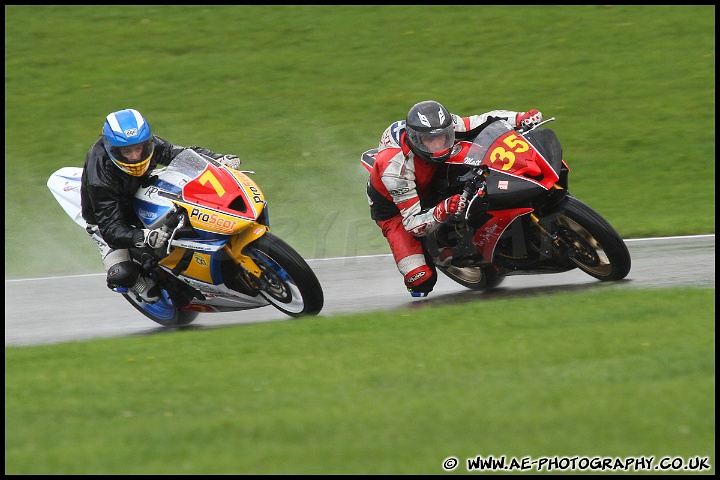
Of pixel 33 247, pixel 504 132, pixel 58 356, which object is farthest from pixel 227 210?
pixel 33 247

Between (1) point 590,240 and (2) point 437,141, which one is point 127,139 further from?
(1) point 590,240

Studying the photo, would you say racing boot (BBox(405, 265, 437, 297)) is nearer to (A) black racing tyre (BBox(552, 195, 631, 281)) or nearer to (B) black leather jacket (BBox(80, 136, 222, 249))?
(A) black racing tyre (BBox(552, 195, 631, 281))

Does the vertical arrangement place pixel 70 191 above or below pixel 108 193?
below

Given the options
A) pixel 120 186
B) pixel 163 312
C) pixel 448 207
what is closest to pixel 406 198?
pixel 448 207

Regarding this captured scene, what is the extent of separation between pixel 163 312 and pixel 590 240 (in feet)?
11.8

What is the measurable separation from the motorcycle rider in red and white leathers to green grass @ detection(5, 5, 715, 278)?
303cm

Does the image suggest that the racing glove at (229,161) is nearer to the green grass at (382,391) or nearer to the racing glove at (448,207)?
the green grass at (382,391)

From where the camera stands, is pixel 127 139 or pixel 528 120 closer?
pixel 127 139

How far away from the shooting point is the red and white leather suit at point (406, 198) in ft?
25.5

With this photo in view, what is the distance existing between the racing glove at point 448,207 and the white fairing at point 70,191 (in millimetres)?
2883

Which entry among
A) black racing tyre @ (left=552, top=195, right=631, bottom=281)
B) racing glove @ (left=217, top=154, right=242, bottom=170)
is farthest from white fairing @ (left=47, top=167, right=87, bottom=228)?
black racing tyre @ (left=552, top=195, right=631, bottom=281)

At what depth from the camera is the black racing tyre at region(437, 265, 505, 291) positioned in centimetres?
863

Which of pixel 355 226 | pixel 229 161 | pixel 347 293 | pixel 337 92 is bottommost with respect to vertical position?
pixel 355 226

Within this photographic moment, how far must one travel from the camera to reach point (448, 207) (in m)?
7.44
